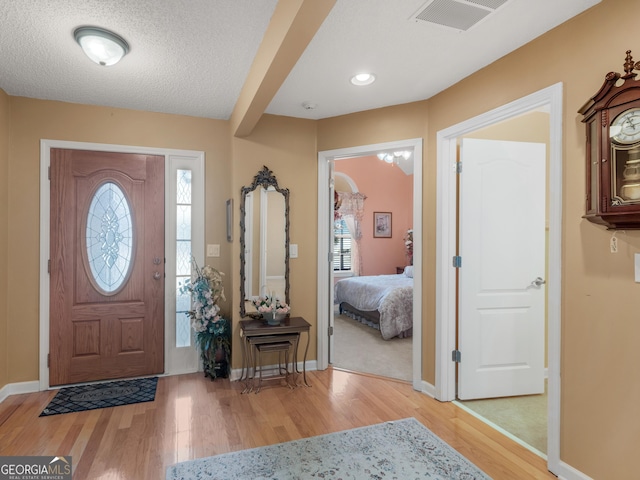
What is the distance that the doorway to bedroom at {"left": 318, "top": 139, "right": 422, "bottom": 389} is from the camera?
3.33 metres

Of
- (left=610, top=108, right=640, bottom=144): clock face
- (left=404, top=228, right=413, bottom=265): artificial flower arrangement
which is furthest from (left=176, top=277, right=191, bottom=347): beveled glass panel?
(left=404, top=228, right=413, bottom=265): artificial flower arrangement

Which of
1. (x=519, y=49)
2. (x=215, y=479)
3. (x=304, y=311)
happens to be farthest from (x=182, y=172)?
(x=519, y=49)

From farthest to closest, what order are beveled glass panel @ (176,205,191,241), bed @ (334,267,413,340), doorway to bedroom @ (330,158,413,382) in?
doorway to bedroom @ (330,158,413,382)
bed @ (334,267,413,340)
beveled glass panel @ (176,205,191,241)

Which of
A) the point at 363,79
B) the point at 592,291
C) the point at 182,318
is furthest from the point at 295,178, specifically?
the point at 592,291

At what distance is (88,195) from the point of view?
330 centimetres

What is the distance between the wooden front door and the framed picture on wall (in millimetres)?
4885

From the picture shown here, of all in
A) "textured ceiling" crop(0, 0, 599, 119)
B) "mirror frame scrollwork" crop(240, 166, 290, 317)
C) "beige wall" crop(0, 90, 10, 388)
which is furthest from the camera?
"mirror frame scrollwork" crop(240, 166, 290, 317)

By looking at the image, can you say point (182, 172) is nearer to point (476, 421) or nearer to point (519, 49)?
point (519, 49)

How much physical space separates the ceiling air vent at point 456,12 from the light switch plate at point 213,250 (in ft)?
8.83

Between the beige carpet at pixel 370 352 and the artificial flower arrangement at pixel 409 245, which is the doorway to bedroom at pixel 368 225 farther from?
the beige carpet at pixel 370 352

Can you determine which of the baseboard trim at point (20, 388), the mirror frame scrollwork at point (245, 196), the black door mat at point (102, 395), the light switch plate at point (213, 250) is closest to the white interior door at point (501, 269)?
the mirror frame scrollwork at point (245, 196)

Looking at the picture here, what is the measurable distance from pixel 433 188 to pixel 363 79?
1.06m

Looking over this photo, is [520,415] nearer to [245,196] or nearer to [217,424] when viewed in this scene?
[217,424]

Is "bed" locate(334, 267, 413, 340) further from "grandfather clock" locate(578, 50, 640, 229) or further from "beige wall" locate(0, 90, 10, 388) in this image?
"beige wall" locate(0, 90, 10, 388)
